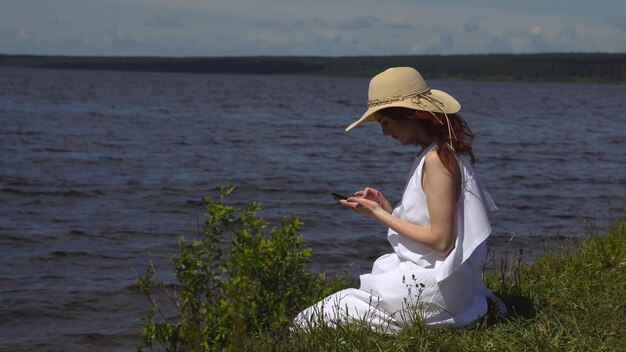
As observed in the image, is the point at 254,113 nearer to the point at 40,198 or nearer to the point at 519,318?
the point at 40,198

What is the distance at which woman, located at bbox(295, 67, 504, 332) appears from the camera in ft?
15.9

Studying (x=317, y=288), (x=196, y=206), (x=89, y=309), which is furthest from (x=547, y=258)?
(x=196, y=206)

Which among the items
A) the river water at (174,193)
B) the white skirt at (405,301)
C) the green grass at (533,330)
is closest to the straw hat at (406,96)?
the white skirt at (405,301)

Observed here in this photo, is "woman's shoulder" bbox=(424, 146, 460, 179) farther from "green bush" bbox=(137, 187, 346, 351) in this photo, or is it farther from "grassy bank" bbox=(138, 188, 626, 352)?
"green bush" bbox=(137, 187, 346, 351)

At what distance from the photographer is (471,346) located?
4805mm

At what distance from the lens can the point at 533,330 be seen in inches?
198

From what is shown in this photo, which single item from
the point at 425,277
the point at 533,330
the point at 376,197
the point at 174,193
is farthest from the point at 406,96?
the point at 174,193

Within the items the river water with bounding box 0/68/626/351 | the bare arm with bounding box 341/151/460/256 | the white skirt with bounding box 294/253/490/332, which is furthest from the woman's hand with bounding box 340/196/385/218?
the river water with bounding box 0/68/626/351

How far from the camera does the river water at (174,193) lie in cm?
964

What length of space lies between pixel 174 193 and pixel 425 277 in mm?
12338

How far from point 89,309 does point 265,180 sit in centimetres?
988

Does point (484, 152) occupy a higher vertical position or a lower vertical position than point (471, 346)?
lower

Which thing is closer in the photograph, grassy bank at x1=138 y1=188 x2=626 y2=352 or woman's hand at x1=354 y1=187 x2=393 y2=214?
grassy bank at x1=138 y1=188 x2=626 y2=352

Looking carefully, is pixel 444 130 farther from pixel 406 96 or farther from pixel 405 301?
pixel 405 301
